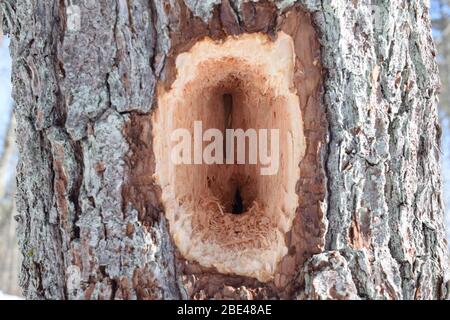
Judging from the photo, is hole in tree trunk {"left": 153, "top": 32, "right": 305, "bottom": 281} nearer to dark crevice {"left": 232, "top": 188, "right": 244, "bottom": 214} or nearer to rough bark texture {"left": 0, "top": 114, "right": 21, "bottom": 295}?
dark crevice {"left": 232, "top": 188, "right": 244, "bottom": 214}

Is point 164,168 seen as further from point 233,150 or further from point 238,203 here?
point 238,203

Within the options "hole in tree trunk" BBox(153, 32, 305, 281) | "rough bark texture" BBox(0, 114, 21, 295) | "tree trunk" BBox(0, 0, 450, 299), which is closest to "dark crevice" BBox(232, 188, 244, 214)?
"hole in tree trunk" BBox(153, 32, 305, 281)

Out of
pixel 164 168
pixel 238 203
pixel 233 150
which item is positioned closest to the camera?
pixel 164 168

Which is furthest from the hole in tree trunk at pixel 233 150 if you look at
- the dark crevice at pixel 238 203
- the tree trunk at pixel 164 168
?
the dark crevice at pixel 238 203

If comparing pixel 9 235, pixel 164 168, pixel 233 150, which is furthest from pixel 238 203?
pixel 9 235

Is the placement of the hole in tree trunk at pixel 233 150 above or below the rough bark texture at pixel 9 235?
above

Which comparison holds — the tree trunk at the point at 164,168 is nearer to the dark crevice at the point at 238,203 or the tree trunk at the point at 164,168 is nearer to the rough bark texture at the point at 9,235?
the dark crevice at the point at 238,203
